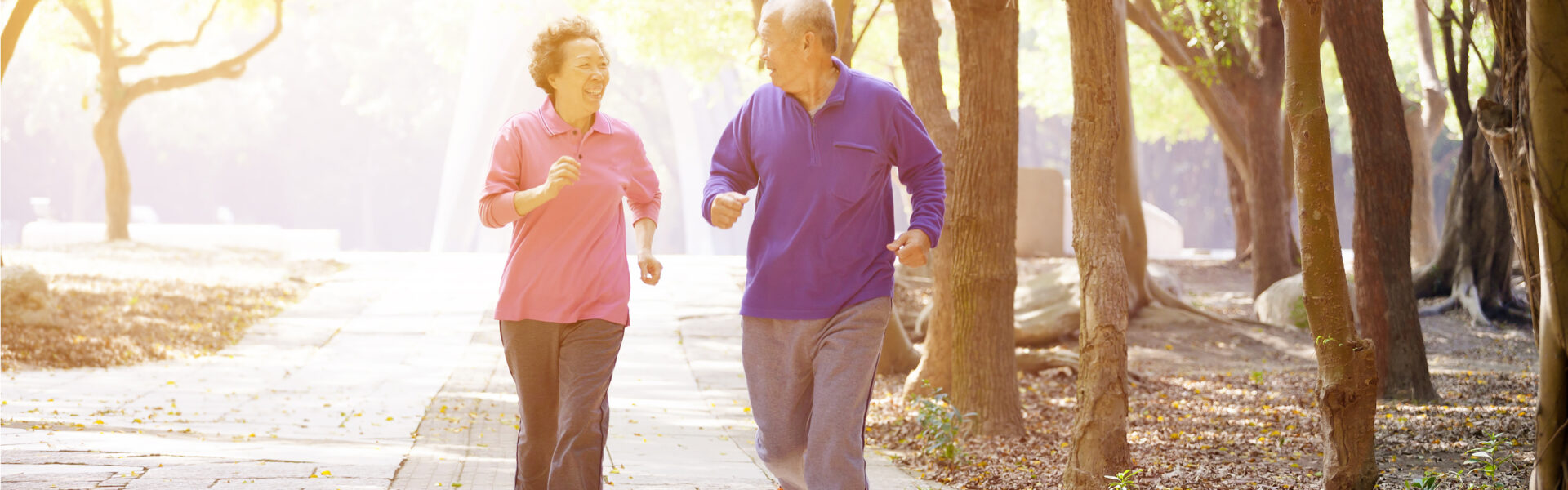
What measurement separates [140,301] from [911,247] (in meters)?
12.6

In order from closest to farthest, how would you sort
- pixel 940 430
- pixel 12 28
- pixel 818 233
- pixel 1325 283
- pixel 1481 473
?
pixel 818 233
pixel 1325 283
pixel 1481 473
pixel 940 430
pixel 12 28

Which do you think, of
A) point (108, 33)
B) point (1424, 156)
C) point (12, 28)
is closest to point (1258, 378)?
point (12, 28)

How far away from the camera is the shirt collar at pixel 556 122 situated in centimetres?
403

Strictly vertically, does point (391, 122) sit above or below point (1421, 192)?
above

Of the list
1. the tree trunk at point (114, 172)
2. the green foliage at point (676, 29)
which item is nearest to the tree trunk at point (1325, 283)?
the green foliage at point (676, 29)

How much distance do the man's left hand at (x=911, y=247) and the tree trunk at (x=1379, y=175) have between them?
18.1 ft

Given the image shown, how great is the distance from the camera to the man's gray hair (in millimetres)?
3732

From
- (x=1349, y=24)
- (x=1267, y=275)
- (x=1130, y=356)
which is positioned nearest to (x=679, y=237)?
(x=1267, y=275)

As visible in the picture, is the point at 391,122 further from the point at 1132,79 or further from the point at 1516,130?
the point at 1516,130

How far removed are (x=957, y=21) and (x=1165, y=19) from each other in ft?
30.7

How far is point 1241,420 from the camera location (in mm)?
7957

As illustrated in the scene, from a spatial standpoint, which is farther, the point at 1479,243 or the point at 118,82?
the point at 118,82

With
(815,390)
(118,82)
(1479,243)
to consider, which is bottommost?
(815,390)

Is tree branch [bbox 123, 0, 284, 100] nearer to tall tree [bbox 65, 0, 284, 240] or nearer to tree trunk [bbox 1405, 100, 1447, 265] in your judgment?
tall tree [bbox 65, 0, 284, 240]
